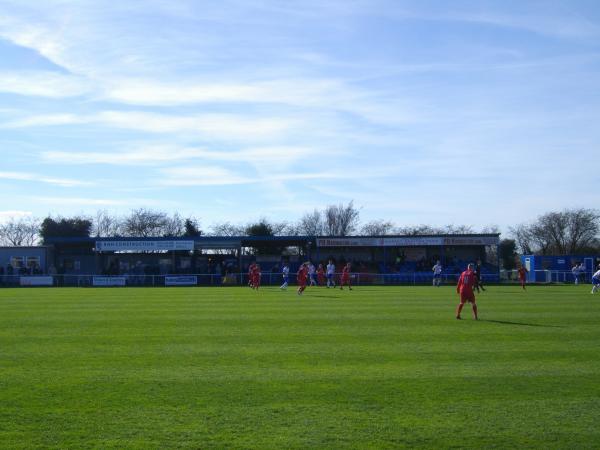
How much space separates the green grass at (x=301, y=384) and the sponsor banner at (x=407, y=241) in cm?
3753

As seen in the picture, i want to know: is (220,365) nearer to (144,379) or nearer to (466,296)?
(144,379)

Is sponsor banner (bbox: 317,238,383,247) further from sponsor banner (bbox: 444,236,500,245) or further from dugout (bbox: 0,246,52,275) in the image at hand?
dugout (bbox: 0,246,52,275)

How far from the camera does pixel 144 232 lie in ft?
324

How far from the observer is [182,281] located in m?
50.8

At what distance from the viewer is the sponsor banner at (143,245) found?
183 feet

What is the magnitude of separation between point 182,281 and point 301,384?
4189cm

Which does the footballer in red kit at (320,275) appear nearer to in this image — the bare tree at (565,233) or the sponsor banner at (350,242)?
the sponsor banner at (350,242)

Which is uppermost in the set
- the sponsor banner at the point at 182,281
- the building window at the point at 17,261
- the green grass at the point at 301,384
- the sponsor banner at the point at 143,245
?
the sponsor banner at the point at 143,245

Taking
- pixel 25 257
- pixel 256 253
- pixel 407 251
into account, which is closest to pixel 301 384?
pixel 407 251

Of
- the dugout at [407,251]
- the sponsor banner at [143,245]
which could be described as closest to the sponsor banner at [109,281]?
the sponsor banner at [143,245]

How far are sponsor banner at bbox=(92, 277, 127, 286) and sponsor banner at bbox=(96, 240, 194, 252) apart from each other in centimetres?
545

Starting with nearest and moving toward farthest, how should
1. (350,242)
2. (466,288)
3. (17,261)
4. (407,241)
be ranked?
(466,288) → (407,241) → (350,242) → (17,261)

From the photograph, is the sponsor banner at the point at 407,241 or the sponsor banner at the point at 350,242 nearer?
the sponsor banner at the point at 407,241

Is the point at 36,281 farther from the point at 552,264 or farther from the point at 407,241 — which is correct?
the point at 552,264
